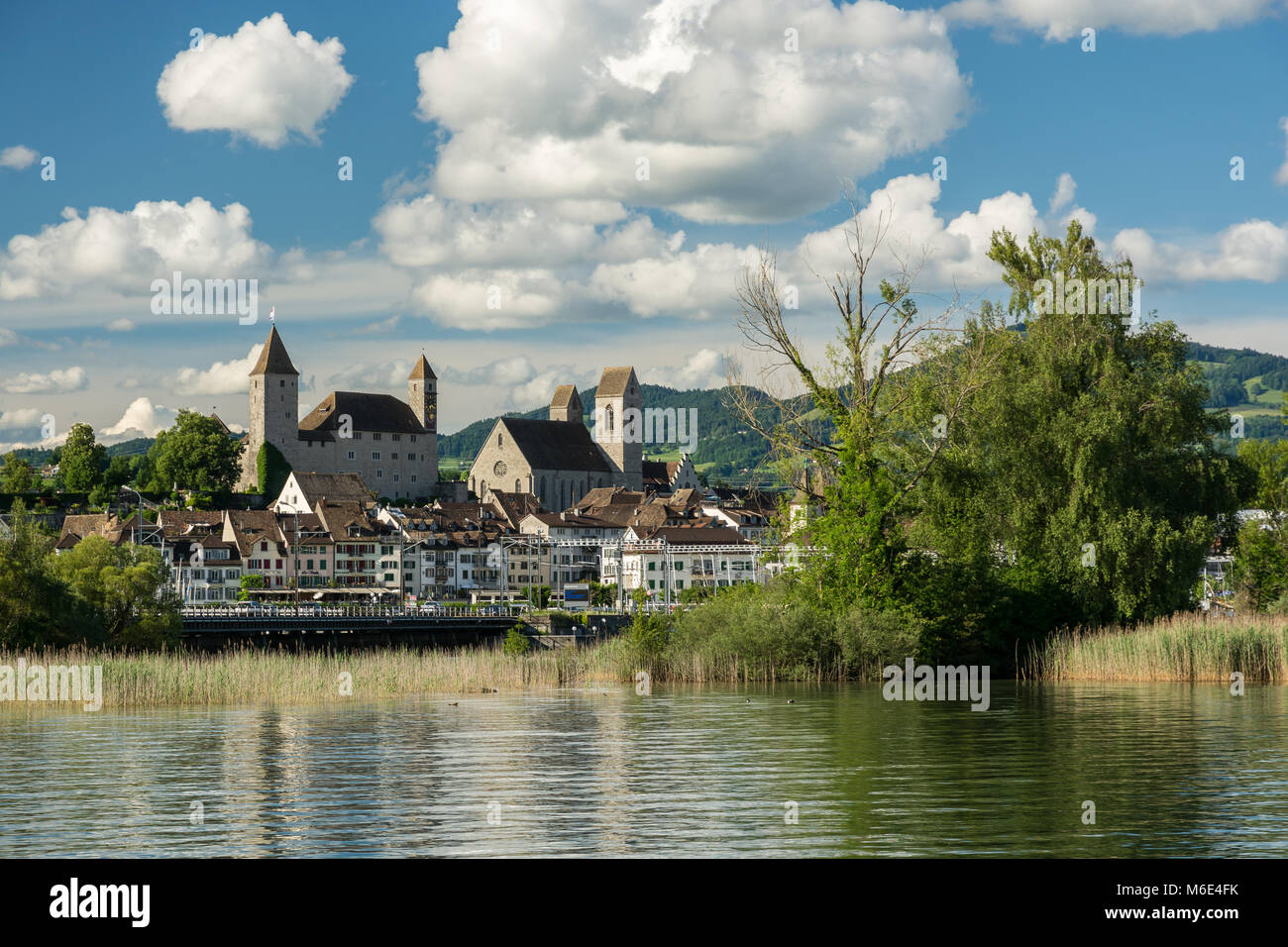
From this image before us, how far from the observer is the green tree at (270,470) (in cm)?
17012

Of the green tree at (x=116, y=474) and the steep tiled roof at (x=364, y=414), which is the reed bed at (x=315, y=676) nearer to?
the green tree at (x=116, y=474)

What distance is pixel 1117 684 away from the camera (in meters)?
37.4

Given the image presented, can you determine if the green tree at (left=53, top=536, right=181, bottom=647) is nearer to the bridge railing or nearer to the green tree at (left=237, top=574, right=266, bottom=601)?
the bridge railing

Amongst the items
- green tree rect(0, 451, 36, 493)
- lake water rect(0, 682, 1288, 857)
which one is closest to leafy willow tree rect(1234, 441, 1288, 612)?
lake water rect(0, 682, 1288, 857)

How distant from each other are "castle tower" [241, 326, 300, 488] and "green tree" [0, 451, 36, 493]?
110ft

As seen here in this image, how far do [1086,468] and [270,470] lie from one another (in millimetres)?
140194

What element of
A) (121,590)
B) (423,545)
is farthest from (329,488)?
(121,590)

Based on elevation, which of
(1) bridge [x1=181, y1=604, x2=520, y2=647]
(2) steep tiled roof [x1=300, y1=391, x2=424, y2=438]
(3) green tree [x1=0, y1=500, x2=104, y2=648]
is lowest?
(1) bridge [x1=181, y1=604, x2=520, y2=647]

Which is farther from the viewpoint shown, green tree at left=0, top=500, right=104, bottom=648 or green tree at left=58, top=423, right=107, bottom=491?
green tree at left=58, top=423, right=107, bottom=491

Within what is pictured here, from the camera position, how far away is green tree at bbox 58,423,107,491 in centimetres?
14812

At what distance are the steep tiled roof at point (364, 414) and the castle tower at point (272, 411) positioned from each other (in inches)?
114

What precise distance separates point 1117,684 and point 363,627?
50.9m

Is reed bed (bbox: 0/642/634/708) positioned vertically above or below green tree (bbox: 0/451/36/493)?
below
